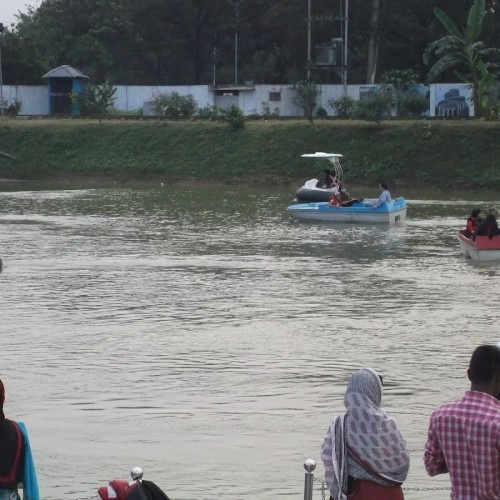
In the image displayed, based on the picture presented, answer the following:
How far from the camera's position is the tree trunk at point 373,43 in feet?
212

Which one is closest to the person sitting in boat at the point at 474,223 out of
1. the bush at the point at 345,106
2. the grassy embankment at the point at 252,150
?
the grassy embankment at the point at 252,150

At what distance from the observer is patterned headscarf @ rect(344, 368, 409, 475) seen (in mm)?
6398

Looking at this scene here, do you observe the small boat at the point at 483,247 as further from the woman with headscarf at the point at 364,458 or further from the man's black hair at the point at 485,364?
the man's black hair at the point at 485,364

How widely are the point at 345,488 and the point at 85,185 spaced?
4831 cm

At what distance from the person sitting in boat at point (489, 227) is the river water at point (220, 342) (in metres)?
0.80

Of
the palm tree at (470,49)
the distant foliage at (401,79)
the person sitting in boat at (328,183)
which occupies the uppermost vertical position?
the palm tree at (470,49)

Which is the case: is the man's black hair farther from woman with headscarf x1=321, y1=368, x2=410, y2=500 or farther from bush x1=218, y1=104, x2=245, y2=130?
bush x1=218, y1=104, x2=245, y2=130

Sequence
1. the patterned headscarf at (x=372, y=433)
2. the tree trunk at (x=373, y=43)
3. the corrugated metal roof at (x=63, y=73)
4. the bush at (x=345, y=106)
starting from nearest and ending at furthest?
1. the patterned headscarf at (x=372, y=433)
2. the bush at (x=345, y=106)
3. the tree trunk at (x=373, y=43)
4. the corrugated metal roof at (x=63, y=73)

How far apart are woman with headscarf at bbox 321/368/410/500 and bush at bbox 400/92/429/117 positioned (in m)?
54.6

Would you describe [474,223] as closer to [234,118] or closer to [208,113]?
[234,118]

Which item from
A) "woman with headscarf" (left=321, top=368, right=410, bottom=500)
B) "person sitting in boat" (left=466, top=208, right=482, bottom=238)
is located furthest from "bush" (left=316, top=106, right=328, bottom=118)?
"woman with headscarf" (left=321, top=368, right=410, bottom=500)

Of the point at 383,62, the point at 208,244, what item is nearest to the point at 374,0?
the point at 383,62

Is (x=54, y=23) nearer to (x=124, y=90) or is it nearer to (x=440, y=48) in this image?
(x=124, y=90)

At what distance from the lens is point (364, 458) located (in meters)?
6.49
